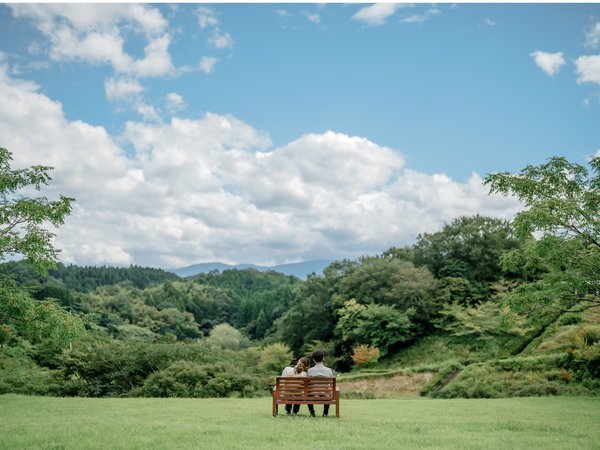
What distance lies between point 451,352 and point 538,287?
20.5 meters

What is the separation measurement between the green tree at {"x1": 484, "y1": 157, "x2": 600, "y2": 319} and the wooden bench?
348 inches

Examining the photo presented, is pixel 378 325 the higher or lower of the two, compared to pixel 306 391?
higher

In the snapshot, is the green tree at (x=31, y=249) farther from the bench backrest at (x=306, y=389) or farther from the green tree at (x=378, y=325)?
the green tree at (x=378, y=325)

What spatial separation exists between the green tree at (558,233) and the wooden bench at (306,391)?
883cm

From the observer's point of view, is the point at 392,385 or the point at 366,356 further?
the point at 366,356

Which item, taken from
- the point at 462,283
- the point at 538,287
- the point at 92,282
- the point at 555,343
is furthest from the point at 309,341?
the point at 92,282

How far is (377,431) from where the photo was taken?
8.87m

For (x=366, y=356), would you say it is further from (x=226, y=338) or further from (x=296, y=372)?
(x=226, y=338)

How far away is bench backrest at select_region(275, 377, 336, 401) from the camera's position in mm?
10961

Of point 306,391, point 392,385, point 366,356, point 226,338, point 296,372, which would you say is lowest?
point 392,385

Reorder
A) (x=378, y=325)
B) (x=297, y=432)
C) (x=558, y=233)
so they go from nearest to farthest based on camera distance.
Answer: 1. (x=297, y=432)
2. (x=558, y=233)
3. (x=378, y=325)

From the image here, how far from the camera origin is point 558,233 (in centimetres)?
1678

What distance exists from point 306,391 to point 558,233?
1055 centimetres

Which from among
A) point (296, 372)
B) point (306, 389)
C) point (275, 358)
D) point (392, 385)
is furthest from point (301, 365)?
point (275, 358)
